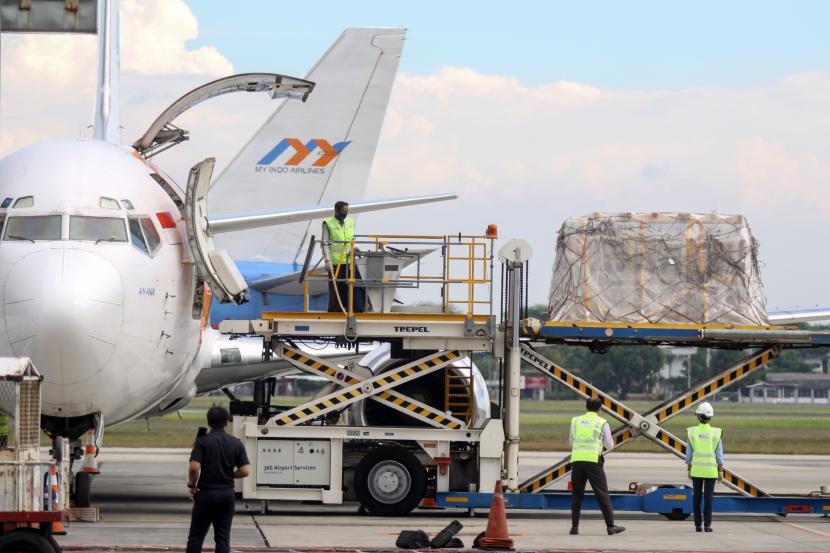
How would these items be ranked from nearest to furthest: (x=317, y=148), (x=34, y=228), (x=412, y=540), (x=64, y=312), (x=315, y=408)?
(x=412, y=540)
(x=64, y=312)
(x=34, y=228)
(x=315, y=408)
(x=317, y=148)

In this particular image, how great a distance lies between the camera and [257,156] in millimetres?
31703

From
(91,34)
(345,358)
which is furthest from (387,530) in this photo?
(91,34)

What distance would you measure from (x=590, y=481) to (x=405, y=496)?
112 inches

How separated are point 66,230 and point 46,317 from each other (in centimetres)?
155

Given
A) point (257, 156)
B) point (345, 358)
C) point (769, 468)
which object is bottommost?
point (769, 468)

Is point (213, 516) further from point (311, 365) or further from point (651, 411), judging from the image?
point (651, 411)

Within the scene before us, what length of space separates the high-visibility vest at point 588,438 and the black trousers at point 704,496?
1.47m

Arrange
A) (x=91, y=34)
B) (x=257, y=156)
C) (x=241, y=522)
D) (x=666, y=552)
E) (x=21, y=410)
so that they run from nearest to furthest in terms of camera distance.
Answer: (x=21, y=410) < (x=666, y=552) < (x=241, y=522) < (x=91, y=34) < (x=257, y=156)

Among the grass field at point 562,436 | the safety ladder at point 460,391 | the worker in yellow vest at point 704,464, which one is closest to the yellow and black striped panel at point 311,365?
the safety ladder at point 460,391

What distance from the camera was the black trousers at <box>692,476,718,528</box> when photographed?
17.1 meters

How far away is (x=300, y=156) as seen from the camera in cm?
3189

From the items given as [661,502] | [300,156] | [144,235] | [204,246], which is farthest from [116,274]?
[300,156]

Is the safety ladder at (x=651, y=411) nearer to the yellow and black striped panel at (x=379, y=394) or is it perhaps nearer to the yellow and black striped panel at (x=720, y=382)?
the yellow and black striped panel at (x=720, y=382)

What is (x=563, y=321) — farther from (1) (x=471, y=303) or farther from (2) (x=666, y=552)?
(2) (x=666, y=552)
